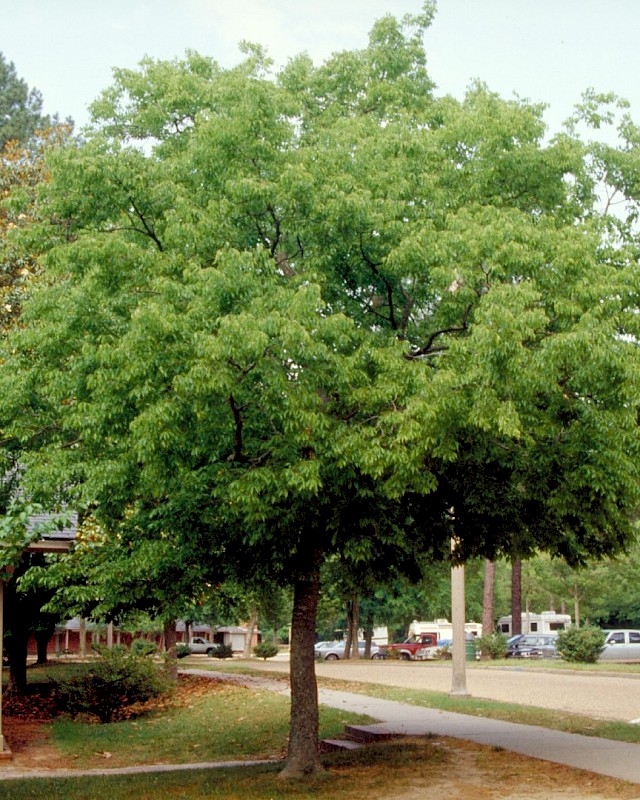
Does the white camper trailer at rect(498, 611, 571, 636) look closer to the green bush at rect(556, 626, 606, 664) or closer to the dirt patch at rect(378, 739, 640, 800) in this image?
the green bush at rect(556, 626, 606, 664)

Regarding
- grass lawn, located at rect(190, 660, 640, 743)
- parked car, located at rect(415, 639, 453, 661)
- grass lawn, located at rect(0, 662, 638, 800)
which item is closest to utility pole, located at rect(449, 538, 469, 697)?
grass lawn, located at rect(190, 660, 640, 743)

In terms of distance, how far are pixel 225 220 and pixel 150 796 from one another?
6.64m

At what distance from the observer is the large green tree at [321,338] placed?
10469mm

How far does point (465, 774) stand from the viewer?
12.1m

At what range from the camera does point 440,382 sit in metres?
10.3

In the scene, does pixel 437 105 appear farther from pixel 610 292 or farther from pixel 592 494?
pixel 592 494

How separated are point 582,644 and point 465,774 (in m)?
24.5

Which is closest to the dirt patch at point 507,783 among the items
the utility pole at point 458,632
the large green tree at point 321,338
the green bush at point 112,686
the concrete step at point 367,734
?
the large green tree at point 321,338

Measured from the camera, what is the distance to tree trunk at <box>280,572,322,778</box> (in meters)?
12.8

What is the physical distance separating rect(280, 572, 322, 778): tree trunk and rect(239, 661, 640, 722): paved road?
7477mm

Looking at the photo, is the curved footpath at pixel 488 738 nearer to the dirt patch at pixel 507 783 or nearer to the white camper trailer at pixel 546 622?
the dirt patch at pixel 507 783

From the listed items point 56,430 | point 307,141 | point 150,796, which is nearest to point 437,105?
point 307,141

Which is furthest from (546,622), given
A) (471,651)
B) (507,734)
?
(507,734)

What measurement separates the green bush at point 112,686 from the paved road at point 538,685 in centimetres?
700
